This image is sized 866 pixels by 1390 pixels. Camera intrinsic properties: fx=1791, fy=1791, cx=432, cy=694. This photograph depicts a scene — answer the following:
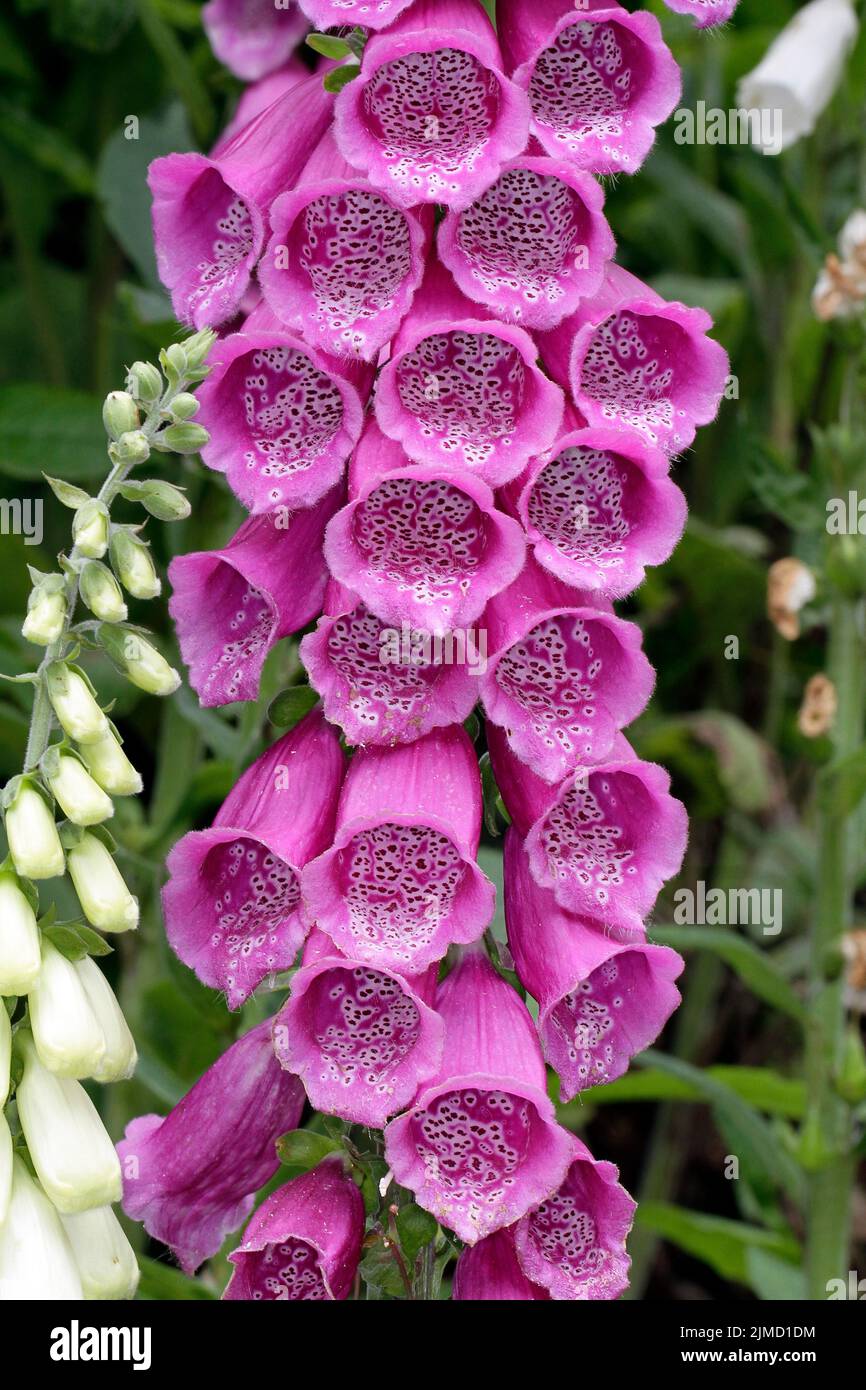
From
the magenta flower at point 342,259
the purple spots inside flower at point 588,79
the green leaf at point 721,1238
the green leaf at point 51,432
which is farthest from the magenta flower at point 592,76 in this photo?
the green leaf at point 721,1238

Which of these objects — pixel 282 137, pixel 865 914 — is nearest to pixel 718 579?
pixel 865 914

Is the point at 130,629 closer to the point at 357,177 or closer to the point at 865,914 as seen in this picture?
the point at 357,177

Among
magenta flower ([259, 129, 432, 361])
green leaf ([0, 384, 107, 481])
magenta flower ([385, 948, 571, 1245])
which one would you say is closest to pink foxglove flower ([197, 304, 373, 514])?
magenta flower ([259, 129, 432, 361])

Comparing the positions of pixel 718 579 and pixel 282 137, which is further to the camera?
pixel 718 579

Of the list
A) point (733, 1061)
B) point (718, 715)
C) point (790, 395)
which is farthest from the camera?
point (733, 1061)

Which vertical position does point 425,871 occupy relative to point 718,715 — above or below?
above

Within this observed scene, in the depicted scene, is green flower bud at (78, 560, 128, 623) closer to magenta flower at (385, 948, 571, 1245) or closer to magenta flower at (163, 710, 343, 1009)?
magenta flower at (163, 710, 343, 1009)
